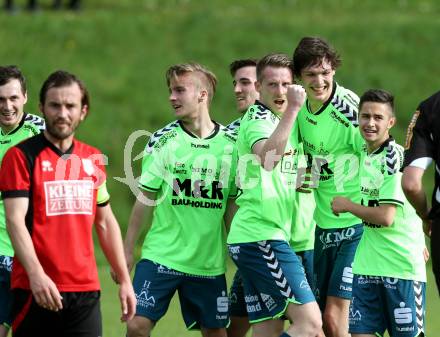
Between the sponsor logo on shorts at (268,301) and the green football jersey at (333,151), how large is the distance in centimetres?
111

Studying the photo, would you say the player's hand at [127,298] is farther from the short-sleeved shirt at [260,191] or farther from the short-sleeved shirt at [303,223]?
the short-sleeved shirt at [303,223]

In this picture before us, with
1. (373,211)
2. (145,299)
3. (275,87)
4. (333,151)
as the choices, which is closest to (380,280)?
(373,211)

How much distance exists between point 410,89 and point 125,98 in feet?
20.5

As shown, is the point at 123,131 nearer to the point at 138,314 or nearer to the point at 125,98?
the point at 125,98

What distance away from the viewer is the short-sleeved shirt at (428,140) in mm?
6402

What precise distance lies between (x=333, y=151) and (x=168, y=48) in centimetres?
1734

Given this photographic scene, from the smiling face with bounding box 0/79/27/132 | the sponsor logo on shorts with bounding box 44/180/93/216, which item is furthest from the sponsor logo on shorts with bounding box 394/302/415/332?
the smiling face with bounding box 0/79/27/132

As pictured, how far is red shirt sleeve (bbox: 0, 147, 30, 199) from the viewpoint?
20.7 ft

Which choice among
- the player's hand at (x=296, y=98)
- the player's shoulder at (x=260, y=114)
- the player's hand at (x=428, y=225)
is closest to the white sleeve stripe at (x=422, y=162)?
the player's hand at (x=428, y=225)

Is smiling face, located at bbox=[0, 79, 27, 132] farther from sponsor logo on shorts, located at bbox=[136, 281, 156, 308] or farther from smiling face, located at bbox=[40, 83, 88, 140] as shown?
smiling face, located at bbox=[40, 83, 88, 140]

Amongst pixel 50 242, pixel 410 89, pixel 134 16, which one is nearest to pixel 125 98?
pixel 134 16

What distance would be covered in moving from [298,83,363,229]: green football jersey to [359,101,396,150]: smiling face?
0.42 metres

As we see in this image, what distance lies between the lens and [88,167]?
21.6ft

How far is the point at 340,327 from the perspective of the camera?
340 inches
